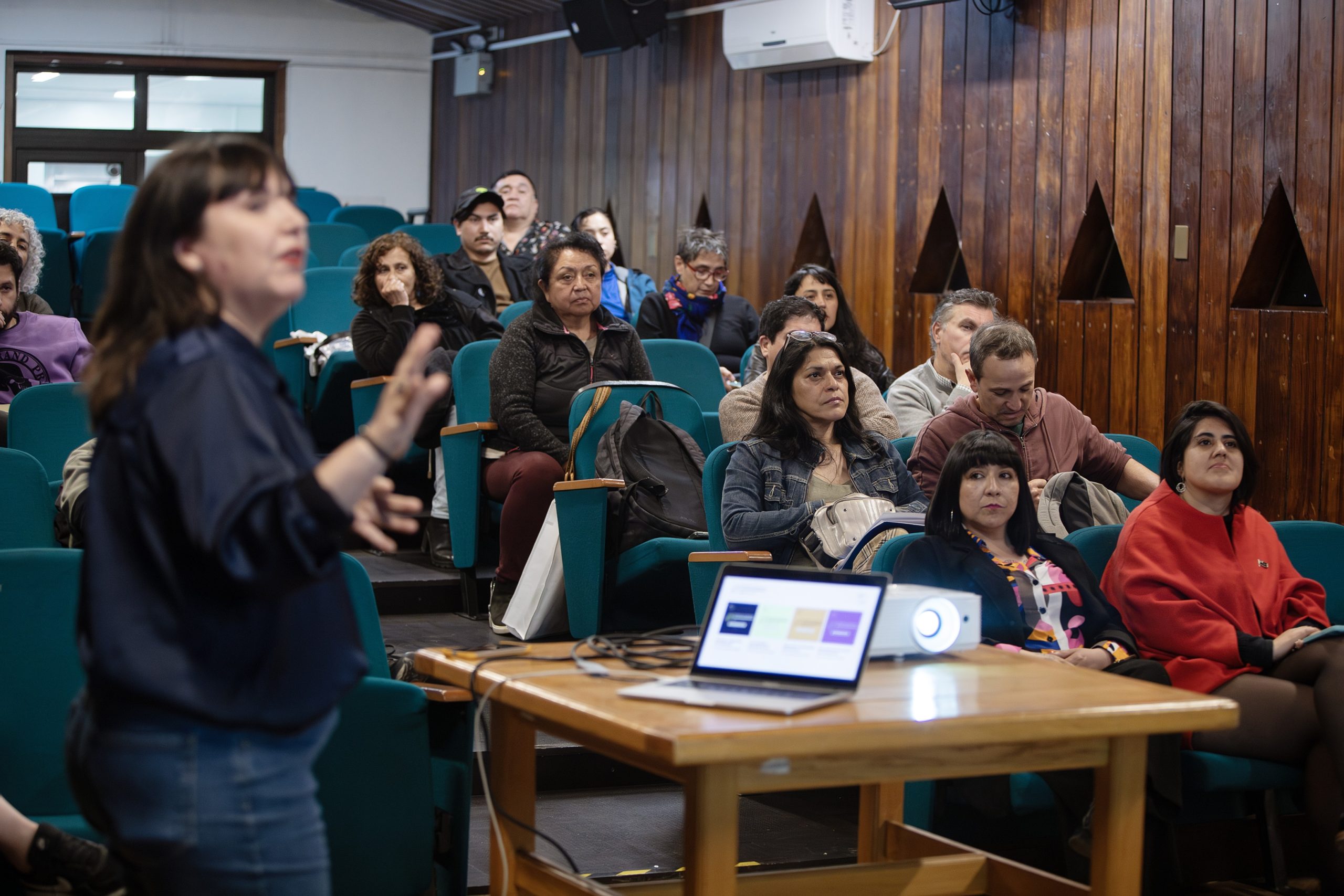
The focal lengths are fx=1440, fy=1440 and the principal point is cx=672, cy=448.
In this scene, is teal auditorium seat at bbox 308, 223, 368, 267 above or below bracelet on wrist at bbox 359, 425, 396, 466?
above

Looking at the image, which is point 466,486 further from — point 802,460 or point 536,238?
point 536,238

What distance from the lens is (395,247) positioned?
4.48 meters

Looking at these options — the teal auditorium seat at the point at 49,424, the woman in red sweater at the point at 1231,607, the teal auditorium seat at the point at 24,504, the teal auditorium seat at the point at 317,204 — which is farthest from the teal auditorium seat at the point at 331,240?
the woman in red sweater at the point at 1231,607

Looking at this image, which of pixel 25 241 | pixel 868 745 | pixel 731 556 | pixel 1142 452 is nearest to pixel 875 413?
pixel 1142 452

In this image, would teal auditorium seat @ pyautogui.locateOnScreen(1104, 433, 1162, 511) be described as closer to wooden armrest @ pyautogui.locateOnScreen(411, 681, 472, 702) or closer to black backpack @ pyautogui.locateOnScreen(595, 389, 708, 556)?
black backpack @ pyautogui.locateOnScreen(595, 389, 708, 556)

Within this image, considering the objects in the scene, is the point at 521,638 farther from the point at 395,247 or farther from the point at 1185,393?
the point at 1185,393

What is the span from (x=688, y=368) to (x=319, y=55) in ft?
19.9

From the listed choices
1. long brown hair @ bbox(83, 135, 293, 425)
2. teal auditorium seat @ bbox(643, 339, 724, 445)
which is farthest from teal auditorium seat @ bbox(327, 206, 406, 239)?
Result: long brown hair @ bbox(83, 135, 293, 425)

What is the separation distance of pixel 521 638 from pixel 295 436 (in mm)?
2367

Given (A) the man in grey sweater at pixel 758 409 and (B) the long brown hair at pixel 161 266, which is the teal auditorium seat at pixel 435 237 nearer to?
(A) the man in grey sweater at pixel 758 409

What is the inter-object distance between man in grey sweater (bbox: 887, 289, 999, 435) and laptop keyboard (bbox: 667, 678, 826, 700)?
2.28 meters

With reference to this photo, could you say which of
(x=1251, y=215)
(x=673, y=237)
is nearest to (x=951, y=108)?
(x=1251, y=215)

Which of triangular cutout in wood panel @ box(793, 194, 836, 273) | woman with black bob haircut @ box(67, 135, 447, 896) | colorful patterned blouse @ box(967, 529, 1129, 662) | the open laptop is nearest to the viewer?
woman with black bob haircut @ box(67, 135, 447, 896)

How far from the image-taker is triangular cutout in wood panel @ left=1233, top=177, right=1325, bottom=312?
4.48 meters
